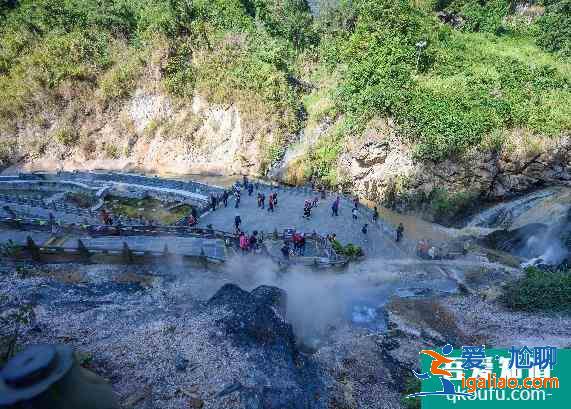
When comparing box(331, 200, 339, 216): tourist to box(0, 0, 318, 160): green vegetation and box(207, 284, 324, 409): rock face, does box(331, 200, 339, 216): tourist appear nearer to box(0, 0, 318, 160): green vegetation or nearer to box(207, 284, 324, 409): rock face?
box(207, 284, 324, 409): rock face

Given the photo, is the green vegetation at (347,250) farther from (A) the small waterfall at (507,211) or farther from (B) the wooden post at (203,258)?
(A) the small waterfall at (507,211)

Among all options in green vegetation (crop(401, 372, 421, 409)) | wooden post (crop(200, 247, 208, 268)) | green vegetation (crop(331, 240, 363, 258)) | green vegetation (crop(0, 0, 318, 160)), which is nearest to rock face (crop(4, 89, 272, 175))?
green vegetation (crop(0, 0, 318, 160))

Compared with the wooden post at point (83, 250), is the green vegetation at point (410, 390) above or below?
below

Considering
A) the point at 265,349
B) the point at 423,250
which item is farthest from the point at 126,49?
the point at 265,349

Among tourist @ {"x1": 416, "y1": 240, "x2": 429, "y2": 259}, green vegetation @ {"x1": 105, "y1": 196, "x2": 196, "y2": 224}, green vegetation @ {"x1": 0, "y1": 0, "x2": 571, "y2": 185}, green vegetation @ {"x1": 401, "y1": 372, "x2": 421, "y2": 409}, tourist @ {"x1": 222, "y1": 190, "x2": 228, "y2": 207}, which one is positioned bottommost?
green vegetation @ {"x1": 105, "y1": 196, "x2": 196, "y2": 224}

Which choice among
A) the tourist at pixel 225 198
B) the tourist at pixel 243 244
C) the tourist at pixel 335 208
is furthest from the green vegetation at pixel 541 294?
the tourist at pixel 225 198

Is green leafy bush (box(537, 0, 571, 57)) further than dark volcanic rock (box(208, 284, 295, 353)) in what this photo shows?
Yes

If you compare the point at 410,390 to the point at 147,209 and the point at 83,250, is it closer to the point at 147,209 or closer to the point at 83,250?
the point at 83,250
